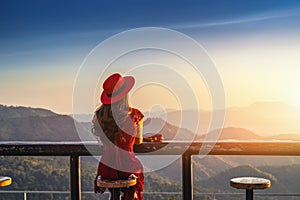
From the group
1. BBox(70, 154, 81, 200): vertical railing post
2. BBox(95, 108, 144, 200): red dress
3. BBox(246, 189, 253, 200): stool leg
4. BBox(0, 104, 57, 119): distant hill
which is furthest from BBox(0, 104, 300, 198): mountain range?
BBox(95, 108, 144, 200): red dress

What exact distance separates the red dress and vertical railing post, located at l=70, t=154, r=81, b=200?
0.28m

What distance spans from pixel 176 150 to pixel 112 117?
55 cm

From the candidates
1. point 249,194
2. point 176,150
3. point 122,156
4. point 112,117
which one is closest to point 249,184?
point 249,194

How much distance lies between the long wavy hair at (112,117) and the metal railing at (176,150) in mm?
218

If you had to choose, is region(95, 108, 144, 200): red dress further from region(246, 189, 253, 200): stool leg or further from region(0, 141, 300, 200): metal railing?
region(246, 189, 253, 200): stool leg

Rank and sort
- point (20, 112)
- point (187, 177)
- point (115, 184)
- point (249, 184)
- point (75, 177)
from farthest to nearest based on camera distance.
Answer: point (20, 112)
point (75, 177)
point (187, 177)
point (249, 184)
point (115, 184)

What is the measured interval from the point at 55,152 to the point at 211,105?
1331 millimetres

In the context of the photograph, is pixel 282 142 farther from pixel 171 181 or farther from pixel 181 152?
pixel 171 181

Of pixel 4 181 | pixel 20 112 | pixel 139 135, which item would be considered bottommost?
pixel 20 112

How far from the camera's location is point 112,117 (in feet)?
11.5

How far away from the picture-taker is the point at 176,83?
4023 millimetres

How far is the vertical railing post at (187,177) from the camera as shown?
3.70m

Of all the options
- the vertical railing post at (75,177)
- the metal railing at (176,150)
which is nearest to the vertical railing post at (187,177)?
the metal railing at (176,150)

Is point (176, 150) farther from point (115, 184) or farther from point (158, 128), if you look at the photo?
point (115, 184)
